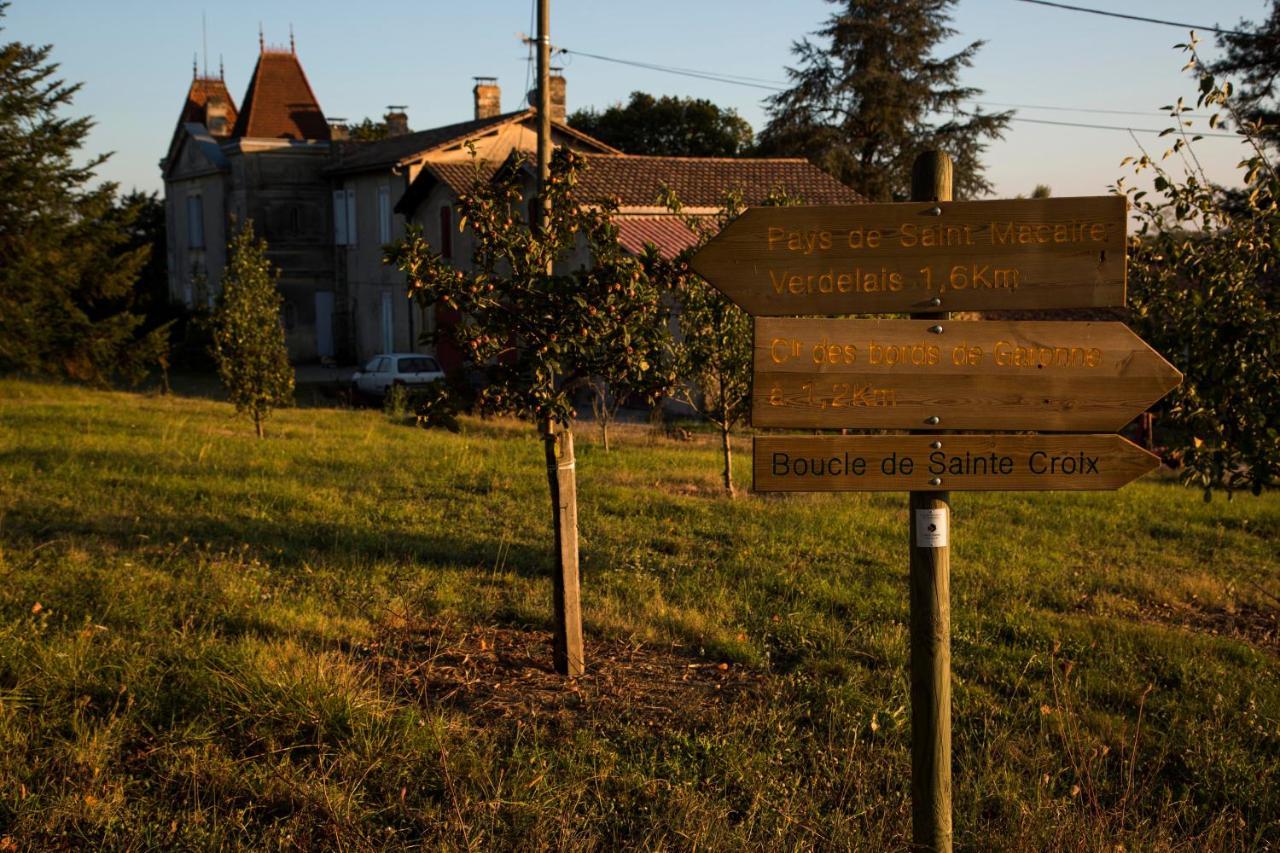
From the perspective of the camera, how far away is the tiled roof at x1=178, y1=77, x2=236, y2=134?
44656 millimetres

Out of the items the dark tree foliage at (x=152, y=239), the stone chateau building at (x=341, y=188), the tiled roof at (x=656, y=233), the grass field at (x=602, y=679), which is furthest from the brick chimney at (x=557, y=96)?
the grass field at (x=602, y=679)

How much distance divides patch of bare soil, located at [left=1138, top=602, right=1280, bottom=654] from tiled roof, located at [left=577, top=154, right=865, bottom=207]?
18.8 meters

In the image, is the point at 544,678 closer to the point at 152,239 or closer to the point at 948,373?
the point at 948,373

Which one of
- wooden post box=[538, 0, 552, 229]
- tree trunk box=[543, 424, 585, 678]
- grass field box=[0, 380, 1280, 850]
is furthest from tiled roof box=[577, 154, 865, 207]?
tree trunk box=[543, 424, 585, 678]

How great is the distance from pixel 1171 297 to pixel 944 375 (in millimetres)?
3522

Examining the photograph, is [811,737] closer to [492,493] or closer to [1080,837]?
[1080,837]

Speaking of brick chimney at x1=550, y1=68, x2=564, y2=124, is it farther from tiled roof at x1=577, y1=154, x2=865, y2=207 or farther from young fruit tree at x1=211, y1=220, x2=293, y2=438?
young fruit tree at x1=211, y1=220, x2=293, y2=438

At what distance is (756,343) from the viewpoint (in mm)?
3389

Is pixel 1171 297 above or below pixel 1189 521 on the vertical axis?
above

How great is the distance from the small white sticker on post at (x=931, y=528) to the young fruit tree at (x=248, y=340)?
14.6m

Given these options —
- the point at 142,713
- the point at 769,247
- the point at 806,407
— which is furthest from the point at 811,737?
the point at 142,713

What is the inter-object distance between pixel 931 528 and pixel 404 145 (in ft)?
109

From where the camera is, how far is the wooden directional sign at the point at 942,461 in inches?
134

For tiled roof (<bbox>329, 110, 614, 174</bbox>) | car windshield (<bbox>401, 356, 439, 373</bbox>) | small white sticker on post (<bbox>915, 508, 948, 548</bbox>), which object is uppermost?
tiled roof (<bbox>329, 110, 614, 174</bbox>)
